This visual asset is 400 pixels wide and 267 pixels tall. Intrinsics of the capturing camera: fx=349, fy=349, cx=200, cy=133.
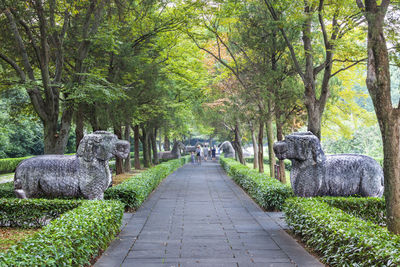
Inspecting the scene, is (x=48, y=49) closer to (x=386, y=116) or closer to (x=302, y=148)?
(x=302, y=148)

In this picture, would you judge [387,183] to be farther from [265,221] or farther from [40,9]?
[40,9]

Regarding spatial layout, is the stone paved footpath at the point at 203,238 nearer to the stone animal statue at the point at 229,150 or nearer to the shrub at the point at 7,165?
the shrub at the point at 7,165

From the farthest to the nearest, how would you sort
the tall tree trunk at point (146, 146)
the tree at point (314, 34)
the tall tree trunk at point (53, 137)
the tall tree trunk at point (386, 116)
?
the tall tree trunk at point (146, 146) < the tall tree trunk at point (53, 137) < the tree at point (314, 34) < the tall tree trunk at point (386, 116)

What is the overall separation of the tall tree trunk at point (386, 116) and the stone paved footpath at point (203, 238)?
1.43m

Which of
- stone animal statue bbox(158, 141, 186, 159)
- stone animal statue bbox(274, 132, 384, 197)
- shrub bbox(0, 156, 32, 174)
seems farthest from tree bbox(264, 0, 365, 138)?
shrub bbox(0, 156, 32, 174)

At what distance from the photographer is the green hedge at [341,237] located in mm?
3921

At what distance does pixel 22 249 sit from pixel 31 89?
24.2ft

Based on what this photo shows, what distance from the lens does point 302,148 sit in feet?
25.5

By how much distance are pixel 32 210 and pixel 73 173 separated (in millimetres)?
1199

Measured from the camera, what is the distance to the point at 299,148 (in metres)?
7.79

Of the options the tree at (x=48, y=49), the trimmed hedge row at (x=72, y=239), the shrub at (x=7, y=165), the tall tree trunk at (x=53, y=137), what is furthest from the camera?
the shrub at (x=7, y=165)

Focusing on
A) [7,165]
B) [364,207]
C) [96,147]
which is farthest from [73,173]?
[7,165]

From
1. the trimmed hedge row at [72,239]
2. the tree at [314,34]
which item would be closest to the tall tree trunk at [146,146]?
the tree at [314,34]

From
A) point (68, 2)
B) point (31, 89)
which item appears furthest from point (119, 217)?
point (68, 2)
